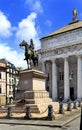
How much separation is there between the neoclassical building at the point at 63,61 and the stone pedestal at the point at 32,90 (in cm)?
2648

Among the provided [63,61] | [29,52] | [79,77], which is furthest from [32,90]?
→ [63,61]

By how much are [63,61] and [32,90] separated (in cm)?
3335

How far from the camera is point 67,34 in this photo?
177ft

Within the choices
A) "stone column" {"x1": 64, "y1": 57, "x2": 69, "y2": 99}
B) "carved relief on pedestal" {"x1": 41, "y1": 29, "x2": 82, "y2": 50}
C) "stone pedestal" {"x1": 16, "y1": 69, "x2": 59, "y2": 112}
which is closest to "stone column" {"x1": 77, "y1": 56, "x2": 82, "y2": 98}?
"stone column" {"x1": 64, "y1": 57, "x2": 69, "y2": 99}

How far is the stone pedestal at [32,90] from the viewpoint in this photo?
74.5ft

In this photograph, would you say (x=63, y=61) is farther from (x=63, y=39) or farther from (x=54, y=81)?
(x=63, y=39)

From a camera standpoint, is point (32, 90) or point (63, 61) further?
point (63, 61)

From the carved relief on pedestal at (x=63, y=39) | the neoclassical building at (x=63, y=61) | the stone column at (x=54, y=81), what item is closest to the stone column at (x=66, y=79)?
the neoclassical building at (x=63, y=61)

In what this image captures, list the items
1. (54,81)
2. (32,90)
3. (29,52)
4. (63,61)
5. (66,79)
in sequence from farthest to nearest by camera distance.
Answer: (63,61), (54,81), (66,79), (29,52), (32,90)

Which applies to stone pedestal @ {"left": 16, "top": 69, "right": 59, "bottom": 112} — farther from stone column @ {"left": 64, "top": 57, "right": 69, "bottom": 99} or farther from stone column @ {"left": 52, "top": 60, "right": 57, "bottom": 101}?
stone column @ {"left": 52, "top": 60, "right": 57, "bottom": 101}

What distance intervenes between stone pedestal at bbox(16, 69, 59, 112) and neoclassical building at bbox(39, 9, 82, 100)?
2648 cm

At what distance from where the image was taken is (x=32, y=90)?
23344mm

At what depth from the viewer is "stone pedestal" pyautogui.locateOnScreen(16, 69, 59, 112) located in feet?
74.5

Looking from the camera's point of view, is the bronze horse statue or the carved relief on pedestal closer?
the bronze horse statue
